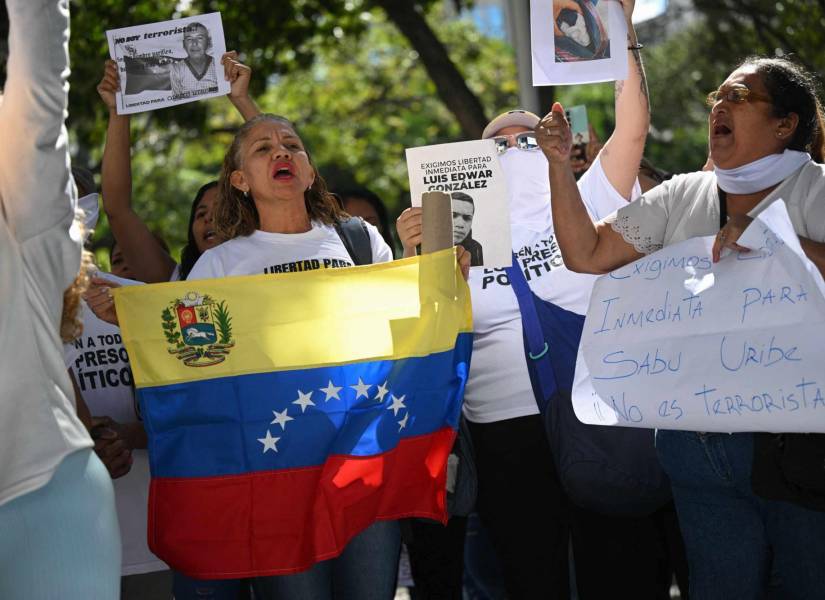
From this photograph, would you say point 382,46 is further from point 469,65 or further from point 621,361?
point 621,361

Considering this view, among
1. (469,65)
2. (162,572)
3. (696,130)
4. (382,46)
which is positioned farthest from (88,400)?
(696,130)

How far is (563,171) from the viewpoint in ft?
11.3

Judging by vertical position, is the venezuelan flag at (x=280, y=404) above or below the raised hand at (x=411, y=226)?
below

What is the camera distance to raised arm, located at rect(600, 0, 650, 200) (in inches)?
150

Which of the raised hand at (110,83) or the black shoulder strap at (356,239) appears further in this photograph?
the raised hand at (110,83)

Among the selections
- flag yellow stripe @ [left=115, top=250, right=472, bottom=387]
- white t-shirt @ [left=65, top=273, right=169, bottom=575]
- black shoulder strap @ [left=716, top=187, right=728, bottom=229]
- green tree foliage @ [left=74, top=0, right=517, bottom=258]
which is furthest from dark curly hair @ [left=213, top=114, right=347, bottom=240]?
green tree foliage @ [left=74, top=0, right=517, bottom=258]

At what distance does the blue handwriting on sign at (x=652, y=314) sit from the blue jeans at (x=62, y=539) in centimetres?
155

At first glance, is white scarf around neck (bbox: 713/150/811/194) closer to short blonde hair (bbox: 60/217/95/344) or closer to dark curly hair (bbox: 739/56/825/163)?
dark curly hair (bbox: 739/56/825/163)

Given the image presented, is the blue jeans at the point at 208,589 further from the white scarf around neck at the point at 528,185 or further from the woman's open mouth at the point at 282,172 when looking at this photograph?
the white scarf around neck at the point at 528,185

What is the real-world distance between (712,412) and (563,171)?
32.9 inches

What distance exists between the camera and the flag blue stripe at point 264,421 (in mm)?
3504

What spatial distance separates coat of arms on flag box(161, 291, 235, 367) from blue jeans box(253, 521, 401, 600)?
0.69 metres

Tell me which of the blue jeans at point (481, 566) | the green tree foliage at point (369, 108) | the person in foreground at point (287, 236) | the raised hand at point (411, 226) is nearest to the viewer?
the person in foreground at point (287, 236)

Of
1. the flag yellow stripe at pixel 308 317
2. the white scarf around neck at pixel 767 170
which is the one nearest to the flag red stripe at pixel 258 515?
the flag yellow stripe at pixel 308 317
